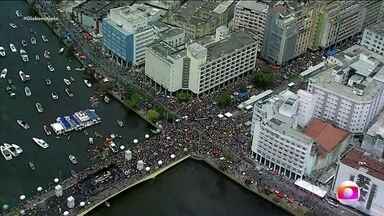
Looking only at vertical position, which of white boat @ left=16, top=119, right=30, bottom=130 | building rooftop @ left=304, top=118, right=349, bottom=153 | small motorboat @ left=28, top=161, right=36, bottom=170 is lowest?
small motorboat @ left=28, top=161, right=36, bottom=170

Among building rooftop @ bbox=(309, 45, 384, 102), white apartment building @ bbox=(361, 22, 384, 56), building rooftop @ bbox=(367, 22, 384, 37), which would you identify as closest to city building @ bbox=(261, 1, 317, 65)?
building rooftop @ bbox=(309, 45, 384, 102)

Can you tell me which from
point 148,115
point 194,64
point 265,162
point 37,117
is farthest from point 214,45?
point 37,117

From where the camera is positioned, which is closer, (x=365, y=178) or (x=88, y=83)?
(x=365, y=178)

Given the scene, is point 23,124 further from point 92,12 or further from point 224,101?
point 92,12

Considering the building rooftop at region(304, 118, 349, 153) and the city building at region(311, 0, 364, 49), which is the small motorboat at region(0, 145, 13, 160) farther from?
the city building at region(311, 0, 364, 49)

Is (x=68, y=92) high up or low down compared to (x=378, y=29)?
down

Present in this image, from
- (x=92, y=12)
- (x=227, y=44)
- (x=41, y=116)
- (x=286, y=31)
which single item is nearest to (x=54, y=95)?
(x=41, y=116)
